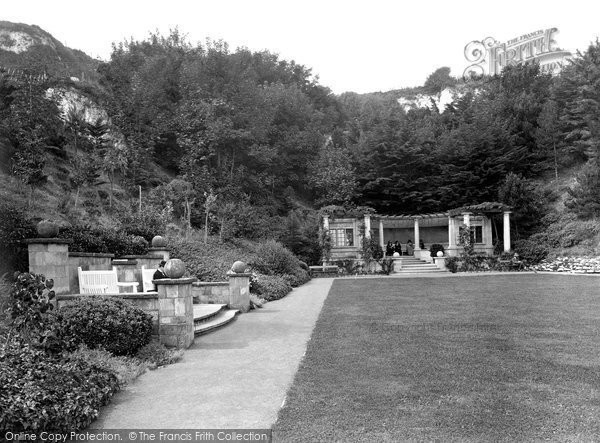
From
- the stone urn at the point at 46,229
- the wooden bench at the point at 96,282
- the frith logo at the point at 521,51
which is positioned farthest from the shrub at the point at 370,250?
the frith logo at the point at 521,51

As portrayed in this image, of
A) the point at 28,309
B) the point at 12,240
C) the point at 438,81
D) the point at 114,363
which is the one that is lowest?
the point at 114,363

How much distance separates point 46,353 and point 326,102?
46.8m

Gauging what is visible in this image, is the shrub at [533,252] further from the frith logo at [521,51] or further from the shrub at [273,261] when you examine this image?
the frith logo at [521,51]

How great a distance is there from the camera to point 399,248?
3014 centimetres

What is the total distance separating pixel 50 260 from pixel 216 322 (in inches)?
120

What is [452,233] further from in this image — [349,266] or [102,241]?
[102,241]

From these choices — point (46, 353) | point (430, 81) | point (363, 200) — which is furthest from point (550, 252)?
point (430, 81)

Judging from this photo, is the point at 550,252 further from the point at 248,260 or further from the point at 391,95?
the point at 391,95

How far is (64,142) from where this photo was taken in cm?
2147

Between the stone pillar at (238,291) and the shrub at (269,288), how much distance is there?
2124 millimetres

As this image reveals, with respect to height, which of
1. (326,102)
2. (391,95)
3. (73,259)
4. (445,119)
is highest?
(391,95)

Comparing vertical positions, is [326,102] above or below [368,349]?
above

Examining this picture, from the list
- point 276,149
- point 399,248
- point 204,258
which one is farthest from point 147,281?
Answer: point 276,149

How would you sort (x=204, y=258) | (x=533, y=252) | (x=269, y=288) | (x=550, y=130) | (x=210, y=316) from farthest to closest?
1. (x=550, y=130)
2. (x=533, y=252)
3. (x=204, y=258)
4. (x=269, y=288)
5. (x=210, y=316)
